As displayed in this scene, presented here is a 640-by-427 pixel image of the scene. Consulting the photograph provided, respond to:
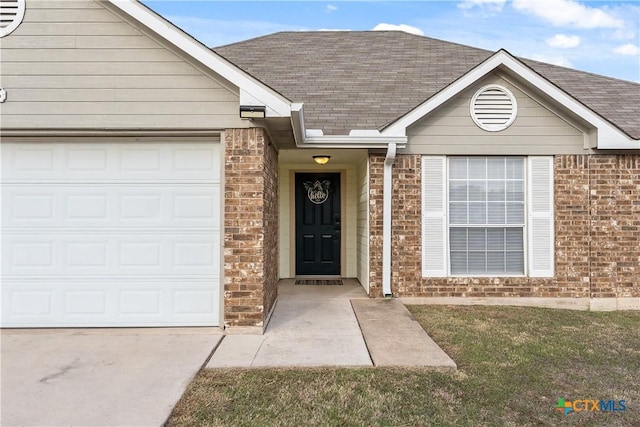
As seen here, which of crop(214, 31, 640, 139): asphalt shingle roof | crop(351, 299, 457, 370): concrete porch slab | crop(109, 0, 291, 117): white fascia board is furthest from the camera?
crop(214, 31, 640, 139): asphalt shingle roof

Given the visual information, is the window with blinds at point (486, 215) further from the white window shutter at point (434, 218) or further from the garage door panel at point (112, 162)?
the garage door panel at point (112, 162)

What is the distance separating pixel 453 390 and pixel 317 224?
559 centimetres

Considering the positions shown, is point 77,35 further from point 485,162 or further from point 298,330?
point 485,162

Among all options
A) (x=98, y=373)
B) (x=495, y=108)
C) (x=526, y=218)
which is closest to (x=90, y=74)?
(x=98, y=373)

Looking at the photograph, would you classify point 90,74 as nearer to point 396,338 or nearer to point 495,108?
point 396,338

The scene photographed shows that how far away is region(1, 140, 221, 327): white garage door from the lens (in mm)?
4676

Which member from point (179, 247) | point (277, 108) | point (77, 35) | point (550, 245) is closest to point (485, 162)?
point (550, 245)

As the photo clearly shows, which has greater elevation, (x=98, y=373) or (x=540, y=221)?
(x=540, y=221)

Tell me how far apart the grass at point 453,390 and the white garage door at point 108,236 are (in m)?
1.64

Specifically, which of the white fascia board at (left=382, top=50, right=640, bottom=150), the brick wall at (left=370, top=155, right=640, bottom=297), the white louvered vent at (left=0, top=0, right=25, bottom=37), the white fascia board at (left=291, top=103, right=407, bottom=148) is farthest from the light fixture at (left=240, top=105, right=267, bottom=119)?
the brick wall at (left=370, top=155, right=640, bottom=297)

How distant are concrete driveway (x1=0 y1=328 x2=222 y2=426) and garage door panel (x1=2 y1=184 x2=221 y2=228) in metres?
1.31

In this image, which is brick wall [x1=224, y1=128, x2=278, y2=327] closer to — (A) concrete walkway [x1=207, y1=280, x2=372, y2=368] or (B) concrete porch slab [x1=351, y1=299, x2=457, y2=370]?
(A) concrete walkway [x1=207, y1=280, x2=372, y2=368]

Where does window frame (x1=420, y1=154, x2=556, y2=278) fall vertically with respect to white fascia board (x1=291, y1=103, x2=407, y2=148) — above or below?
below

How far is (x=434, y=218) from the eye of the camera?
251 inches
